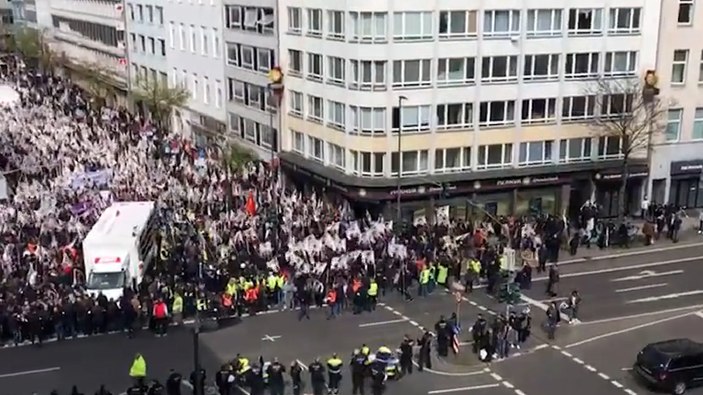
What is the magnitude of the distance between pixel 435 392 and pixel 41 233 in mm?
21481

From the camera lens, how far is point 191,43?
69.8 m

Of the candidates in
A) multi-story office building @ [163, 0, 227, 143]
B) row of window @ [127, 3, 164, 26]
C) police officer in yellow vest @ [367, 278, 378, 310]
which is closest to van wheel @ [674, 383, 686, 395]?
police officer in yellow vest @ [367, 278, 378, 310]

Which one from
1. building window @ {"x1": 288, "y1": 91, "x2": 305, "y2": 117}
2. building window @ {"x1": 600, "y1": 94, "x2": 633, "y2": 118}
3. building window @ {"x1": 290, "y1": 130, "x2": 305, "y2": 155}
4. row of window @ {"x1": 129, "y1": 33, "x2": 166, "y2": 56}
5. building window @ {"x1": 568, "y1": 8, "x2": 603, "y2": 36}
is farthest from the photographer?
row of window @ {"x1": 129, "y1": 33, "x2": 166, "y2": 56}

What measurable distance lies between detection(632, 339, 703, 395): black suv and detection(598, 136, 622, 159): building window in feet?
80.5

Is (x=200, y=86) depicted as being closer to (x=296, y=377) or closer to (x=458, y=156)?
(x=458, y=156)

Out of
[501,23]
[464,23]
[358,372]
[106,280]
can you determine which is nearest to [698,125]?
[501,23]

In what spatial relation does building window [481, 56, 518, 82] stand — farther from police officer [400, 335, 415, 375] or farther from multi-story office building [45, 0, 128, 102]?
multi-story office building [45, 0, 128, 102]

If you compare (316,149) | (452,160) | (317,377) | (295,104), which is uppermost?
(295,104)

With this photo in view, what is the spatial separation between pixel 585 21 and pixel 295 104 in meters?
17.7

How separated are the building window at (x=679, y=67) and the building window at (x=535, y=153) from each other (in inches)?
332

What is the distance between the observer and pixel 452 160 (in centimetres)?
4969

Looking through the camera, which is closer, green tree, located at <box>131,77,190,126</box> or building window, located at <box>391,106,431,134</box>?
building window, located at <box>391,106,431,134</box>

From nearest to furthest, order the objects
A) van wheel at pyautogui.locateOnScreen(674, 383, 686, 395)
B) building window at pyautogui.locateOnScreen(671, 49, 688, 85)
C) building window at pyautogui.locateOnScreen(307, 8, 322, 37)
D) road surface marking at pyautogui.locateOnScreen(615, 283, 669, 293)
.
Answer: van wheel at pyautogui.locateOnScreen(674, 383, 686, 395) < road surface marking at pyautogui.locateOnScreen(615, 283, 669, 293) < building window at pyautogui.locateOnScreen(307, 8, 322, 37) < building window at pyautogui.locateOnScreen(671, 49, 688, 85)

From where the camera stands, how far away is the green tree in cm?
7219
